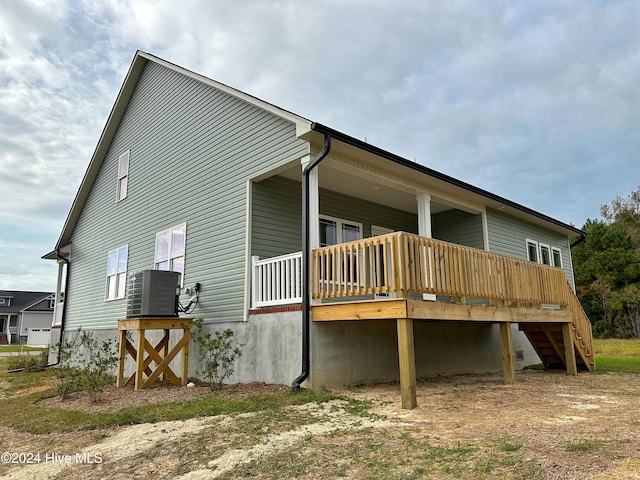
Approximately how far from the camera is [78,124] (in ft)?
57.8

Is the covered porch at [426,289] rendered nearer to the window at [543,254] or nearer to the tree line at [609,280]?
the window at [543,254]

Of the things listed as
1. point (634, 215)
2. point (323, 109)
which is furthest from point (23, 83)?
point (634, 215)

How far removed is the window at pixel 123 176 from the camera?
13.9m

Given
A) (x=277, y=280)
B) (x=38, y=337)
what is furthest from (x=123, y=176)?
(x=38, y=337)

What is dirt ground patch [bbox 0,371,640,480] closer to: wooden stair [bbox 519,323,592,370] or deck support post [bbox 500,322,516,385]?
deck support post [bbox 500,322,516,385]

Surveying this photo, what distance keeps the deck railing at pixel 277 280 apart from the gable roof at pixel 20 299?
1848 inches

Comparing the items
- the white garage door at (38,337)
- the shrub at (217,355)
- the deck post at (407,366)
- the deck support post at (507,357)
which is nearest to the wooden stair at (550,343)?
the deck support post at (507,357)

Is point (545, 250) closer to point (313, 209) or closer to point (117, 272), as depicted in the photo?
point (313, 209)

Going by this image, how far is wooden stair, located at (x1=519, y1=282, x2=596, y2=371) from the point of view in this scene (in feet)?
33.9

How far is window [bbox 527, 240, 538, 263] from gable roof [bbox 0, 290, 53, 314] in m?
47.8

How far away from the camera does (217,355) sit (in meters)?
8.62

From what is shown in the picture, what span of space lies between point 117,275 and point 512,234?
11.9 m

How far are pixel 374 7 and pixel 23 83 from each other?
12.2m

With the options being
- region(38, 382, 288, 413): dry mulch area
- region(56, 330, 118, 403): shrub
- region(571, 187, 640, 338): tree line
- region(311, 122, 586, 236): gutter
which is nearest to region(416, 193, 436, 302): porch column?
region(311, 122, 586, 236): gutter
